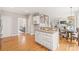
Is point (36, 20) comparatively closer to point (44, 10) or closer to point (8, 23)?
point (44, 10)

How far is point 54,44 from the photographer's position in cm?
195

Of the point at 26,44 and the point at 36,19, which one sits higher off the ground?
the point at 36,19

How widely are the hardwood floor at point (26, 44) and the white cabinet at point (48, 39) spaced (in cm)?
6

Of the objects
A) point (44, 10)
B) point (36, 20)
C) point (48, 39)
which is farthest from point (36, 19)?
point (48, 39)

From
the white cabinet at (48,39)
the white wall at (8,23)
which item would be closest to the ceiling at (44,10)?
the white wall at (8,23)

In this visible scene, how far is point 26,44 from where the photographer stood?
1990mm

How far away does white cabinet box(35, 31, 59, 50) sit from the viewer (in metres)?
1.95

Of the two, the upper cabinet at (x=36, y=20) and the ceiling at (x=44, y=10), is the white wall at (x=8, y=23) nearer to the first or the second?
the ceiling at (x=44, y=10)

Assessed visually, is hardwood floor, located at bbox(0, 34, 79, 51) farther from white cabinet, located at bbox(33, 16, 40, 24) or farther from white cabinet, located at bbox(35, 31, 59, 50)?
white cabinet, located at bbox(33, 16, 40, 24)

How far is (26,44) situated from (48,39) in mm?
343
